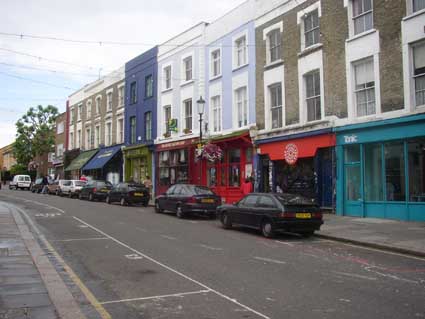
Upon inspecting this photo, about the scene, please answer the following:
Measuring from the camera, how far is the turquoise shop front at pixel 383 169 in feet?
53.5

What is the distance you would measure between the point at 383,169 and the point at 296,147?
443cm

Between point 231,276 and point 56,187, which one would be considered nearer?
point 231,276

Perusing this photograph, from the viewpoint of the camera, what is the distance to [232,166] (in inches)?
1038

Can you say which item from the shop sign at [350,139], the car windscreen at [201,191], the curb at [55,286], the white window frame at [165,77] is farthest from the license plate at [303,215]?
the white window frame at [165,77]

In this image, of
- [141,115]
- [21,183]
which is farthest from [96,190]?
[21,183]

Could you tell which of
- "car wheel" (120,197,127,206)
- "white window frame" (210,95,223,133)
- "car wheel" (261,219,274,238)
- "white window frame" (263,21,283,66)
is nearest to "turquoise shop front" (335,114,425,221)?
"car wheel" (261,219,274,238)

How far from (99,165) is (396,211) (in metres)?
28.7

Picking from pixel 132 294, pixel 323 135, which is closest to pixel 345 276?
pixel 132 294

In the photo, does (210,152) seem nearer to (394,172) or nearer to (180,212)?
(180,212)

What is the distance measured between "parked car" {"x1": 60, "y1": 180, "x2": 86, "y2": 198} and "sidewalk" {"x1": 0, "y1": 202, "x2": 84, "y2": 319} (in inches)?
1005

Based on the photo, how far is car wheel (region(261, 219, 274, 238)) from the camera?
45.8 ft

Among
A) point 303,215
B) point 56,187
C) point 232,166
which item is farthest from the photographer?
point 56,187

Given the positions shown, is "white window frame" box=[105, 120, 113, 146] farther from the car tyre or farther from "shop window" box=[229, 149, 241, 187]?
the car tyre

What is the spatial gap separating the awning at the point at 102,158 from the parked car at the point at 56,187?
2.84 metres
